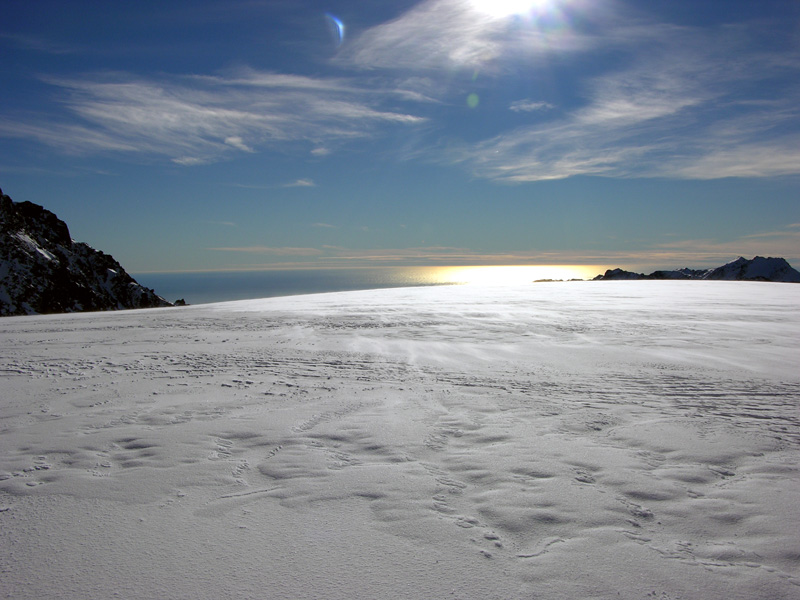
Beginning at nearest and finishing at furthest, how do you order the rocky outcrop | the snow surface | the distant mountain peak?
the snow surface → the rocky outcrop → the distant mountain peak

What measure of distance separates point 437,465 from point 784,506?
7.88ft

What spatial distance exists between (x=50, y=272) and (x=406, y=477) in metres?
89.4

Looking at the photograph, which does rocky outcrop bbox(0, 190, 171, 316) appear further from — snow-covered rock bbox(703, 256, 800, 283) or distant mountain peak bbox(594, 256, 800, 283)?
snow-covered rock bbox(703, 256, 800, 283)

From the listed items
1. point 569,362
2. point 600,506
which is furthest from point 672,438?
point 569,362

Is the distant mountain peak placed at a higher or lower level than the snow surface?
higher

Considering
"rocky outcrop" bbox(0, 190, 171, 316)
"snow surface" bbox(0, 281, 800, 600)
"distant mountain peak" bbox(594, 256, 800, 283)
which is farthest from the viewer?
"distant mountain peak" bbox(594, 256, 800, 283)

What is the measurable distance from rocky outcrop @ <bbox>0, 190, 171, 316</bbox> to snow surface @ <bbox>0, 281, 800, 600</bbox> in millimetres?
76788

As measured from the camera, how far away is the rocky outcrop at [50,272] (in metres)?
65.8

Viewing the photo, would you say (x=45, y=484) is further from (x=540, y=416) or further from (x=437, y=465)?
(x=540, y=416)

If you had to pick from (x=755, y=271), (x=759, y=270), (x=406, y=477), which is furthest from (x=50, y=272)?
(x=759, y=270)

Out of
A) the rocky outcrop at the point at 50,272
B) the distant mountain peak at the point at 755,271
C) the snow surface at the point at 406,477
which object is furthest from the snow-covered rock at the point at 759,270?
the rocky outcrop at the point at 50,272

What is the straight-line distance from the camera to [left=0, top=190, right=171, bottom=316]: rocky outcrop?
65.8 meters

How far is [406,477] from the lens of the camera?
338cm

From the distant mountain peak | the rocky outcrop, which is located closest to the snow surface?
the distant mountain peak
